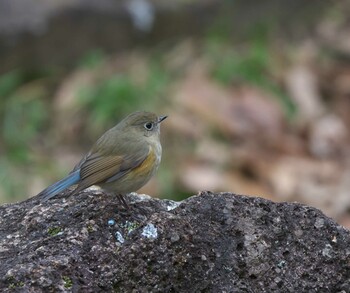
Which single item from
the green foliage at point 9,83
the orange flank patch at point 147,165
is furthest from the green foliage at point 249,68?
the orange flank patch at point 147,165

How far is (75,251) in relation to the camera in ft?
11.9

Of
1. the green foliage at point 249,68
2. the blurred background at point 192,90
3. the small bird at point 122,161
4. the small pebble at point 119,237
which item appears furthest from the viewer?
the green foliage at point 249,68

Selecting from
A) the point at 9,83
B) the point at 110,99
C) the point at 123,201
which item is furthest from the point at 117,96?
the point at 123,201

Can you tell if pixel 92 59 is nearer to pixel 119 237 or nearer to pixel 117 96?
pixel 117 96

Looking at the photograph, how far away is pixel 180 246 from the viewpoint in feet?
12.4

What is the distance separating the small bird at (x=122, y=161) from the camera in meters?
4.43

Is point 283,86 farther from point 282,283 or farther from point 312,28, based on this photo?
point 282,283

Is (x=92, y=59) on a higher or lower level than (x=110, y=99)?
higher

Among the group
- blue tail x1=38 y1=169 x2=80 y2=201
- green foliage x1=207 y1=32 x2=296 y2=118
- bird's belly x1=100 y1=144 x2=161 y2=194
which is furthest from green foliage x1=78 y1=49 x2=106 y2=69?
blue tail x1=38 y1=169 x2=80 y2=201

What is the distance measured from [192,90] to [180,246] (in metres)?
5.17

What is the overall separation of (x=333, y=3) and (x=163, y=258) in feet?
24.7

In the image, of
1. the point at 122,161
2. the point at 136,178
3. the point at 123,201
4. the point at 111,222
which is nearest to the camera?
the point at 111,222

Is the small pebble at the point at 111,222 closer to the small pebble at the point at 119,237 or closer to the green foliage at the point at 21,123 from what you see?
the small pebble at the point at 119,237

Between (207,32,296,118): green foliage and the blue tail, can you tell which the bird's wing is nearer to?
the blue tail
